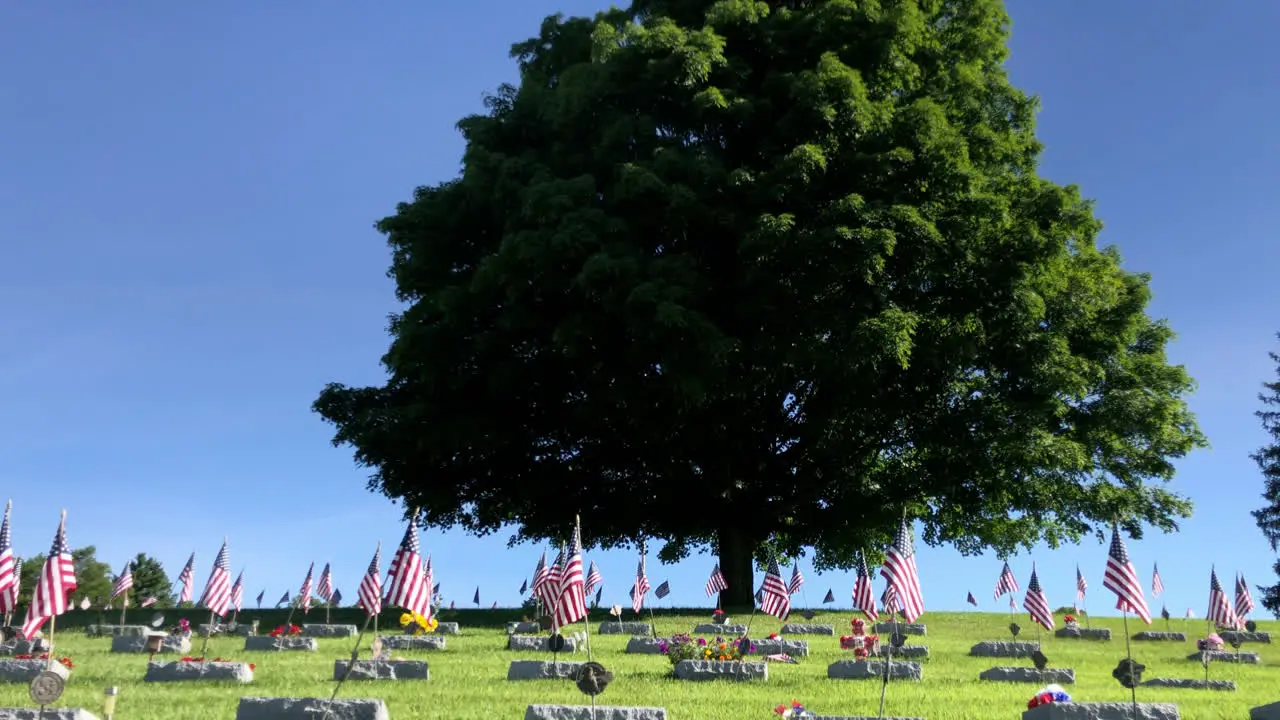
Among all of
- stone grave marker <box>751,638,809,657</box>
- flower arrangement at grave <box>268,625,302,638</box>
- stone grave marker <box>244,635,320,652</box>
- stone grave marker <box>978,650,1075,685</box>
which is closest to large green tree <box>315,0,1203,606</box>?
flower arrangement at grave <box>268,625,302,638</box>

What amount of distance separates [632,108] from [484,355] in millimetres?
7456

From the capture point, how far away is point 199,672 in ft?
50.2

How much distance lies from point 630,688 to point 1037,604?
10.9 meters

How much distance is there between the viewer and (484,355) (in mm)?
28891

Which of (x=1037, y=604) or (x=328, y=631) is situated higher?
(x=1037, y=604)

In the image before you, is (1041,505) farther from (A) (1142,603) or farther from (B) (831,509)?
(A) (1142,603)

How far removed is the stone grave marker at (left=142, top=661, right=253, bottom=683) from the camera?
49.6 ft

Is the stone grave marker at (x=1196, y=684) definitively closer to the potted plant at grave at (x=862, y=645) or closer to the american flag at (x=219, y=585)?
the potted plant at grave at (x=862, y=645)

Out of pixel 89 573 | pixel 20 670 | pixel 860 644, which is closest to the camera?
pixel 20 670

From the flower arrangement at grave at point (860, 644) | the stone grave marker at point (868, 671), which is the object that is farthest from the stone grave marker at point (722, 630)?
the stone grave marker at point (868, 671)

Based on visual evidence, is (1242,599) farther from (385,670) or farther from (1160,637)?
(385,670)

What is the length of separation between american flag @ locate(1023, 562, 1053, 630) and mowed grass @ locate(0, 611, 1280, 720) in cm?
68

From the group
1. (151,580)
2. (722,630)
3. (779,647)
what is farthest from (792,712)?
(151,580)

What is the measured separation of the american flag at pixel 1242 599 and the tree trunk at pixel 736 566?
11556 millimetres
